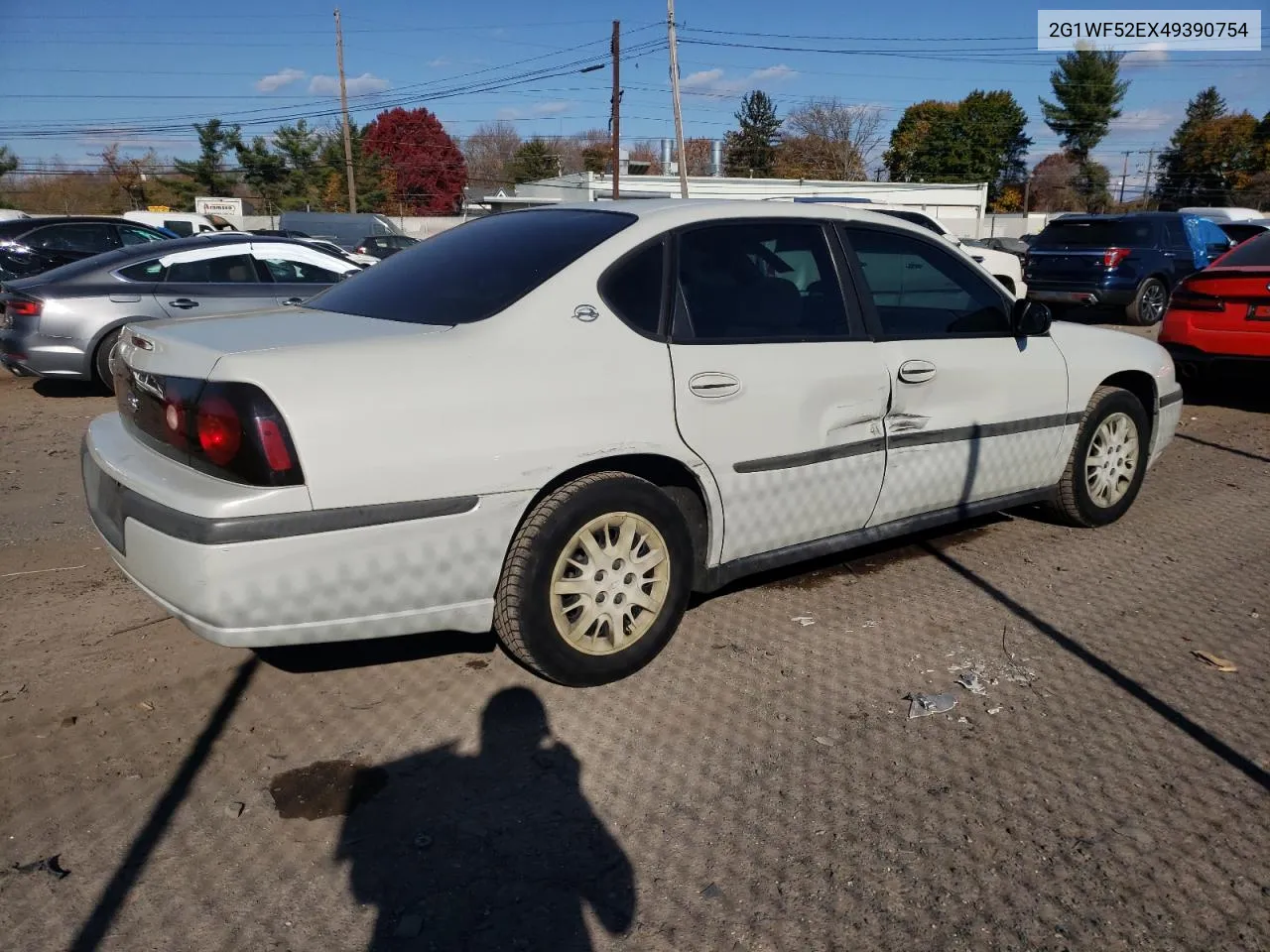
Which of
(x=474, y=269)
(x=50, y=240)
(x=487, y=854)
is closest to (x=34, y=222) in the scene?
(x=50, y=240)

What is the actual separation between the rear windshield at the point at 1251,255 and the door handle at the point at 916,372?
18.7 feet

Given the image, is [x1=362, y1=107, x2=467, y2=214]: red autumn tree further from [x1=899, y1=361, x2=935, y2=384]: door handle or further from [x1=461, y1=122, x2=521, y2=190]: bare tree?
[x1=899, y1=361, x2=935, y2=384]: door handle

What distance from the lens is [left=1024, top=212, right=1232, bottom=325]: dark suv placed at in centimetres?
1416

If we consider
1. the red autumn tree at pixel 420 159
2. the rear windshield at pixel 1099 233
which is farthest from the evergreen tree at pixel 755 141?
the rear windshield at pixel 1099 233

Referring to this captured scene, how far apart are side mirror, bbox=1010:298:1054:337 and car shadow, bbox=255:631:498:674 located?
8.95ft

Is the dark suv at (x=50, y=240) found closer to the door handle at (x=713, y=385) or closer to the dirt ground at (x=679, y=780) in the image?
the dirt ground at (x=679, y=780)

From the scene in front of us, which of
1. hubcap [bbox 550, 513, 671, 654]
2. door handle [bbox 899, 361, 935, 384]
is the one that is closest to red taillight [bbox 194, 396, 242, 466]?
hubcap [bbox 550, 513, 671, 654]

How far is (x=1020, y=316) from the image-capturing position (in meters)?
4.45

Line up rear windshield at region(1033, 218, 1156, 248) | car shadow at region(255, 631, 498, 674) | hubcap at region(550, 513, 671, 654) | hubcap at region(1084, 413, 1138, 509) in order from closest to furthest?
hubcap at region(550, 513, 671, 654), car shadow at region(255, 631, 498, 674), hubcap at region(1084, 413, 1138, 509), rear windshield at region(1033, 218, 1156, 248)

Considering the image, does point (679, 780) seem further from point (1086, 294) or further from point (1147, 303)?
point (1147, 303)

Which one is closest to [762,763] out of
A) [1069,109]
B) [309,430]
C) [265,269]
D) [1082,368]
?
[309,430]

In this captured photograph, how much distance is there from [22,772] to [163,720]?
1.33 ft

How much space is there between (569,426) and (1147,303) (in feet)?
45.3

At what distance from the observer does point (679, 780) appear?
288cm
